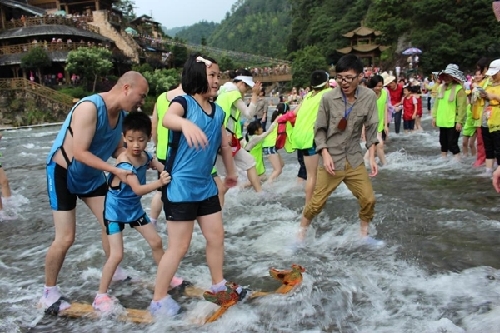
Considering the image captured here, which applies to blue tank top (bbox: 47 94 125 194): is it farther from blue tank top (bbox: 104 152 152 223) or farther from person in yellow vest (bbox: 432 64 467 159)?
person in yellow vest (bbox: 432 64 467 159)

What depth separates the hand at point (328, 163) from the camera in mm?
4578

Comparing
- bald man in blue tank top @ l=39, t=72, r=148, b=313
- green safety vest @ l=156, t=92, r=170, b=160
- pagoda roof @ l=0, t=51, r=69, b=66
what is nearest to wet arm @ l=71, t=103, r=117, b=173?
bald man in blue tank top @ l=39, t=72, r=148, b=313

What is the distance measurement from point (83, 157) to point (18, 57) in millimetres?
43373

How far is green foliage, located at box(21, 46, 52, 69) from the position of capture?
38281 mm

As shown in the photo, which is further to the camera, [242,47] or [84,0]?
[242,47]

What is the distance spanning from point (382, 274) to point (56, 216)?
2.99 m

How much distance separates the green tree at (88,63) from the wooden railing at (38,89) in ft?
9.87

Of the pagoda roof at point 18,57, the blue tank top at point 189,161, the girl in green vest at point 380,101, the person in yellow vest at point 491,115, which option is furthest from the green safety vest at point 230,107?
the pagoda roof at point 18,57

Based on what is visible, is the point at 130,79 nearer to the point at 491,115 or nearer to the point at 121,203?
the point at 121,203

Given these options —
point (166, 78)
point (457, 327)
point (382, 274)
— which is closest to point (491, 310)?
point (457, 327)

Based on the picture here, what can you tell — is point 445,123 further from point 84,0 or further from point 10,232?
point 84,0

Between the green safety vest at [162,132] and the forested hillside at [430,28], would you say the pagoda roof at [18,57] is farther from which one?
the green safety vest at [162,132]

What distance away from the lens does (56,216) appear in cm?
380

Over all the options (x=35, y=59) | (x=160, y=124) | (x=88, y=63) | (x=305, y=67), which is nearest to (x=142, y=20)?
(x=305, y=67)
